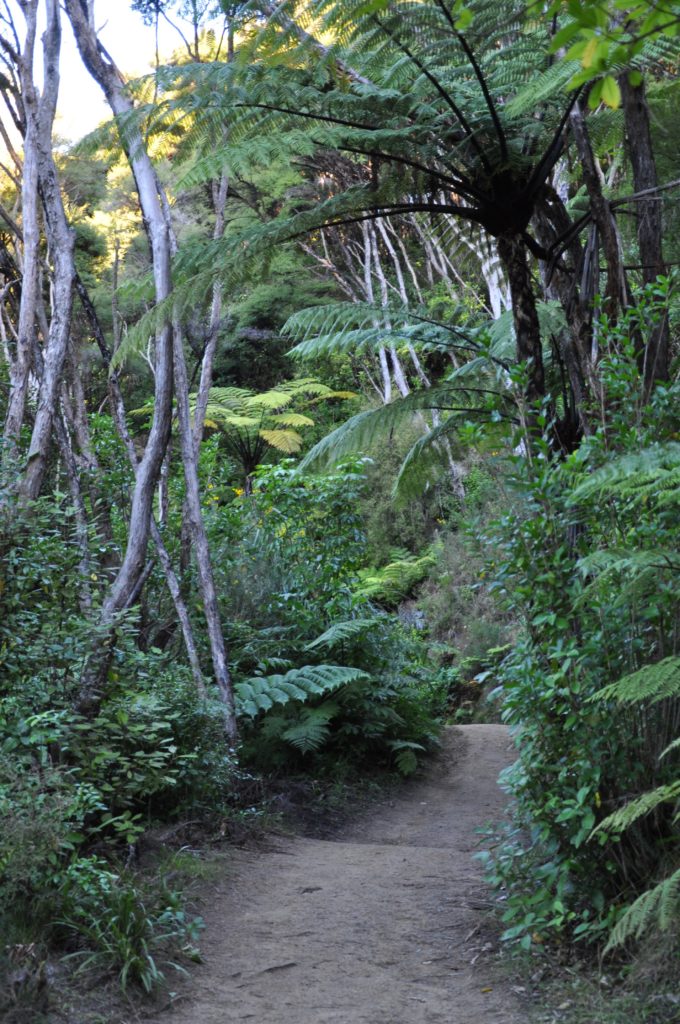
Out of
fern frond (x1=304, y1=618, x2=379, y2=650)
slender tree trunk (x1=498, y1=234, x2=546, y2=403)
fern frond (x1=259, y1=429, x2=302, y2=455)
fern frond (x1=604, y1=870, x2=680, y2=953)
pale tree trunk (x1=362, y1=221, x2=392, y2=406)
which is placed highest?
pale tree trunk (x1=362, y1=221, x2=392, y2=406)

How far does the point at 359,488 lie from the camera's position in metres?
8.26

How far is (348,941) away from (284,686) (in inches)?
106

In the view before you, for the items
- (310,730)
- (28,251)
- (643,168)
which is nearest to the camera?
(643,168)

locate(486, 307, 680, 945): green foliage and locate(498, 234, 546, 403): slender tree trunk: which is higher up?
locate(498, 234, 546, 403): slender tree trunk

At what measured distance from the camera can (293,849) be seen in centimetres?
556

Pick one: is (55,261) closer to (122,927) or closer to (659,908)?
(122,927)

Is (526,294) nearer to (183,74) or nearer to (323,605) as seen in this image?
(183,74)

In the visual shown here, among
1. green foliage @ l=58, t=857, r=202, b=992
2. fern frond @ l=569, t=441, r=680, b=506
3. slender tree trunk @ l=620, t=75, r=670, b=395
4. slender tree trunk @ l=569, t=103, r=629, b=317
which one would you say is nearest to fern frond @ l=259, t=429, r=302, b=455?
slender tree trunk @ l=620, t=75, r=670, b=395

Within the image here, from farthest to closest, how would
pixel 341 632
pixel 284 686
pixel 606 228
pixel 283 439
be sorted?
1. pixel 283 439
2. pixel 341 632
3. pixel 284 686
4. pixel 606 228

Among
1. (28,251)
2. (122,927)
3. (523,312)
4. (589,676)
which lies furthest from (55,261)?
(589,676)

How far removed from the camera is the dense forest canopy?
3426mm

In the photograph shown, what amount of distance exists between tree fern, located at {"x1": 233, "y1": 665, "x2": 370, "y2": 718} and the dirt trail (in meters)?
0.93

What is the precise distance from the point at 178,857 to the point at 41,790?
3.74 ft

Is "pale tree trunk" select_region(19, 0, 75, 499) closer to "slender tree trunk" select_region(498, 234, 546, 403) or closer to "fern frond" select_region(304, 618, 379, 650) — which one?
"slender tree trunk" select_region(498, 234, 546, 403)
